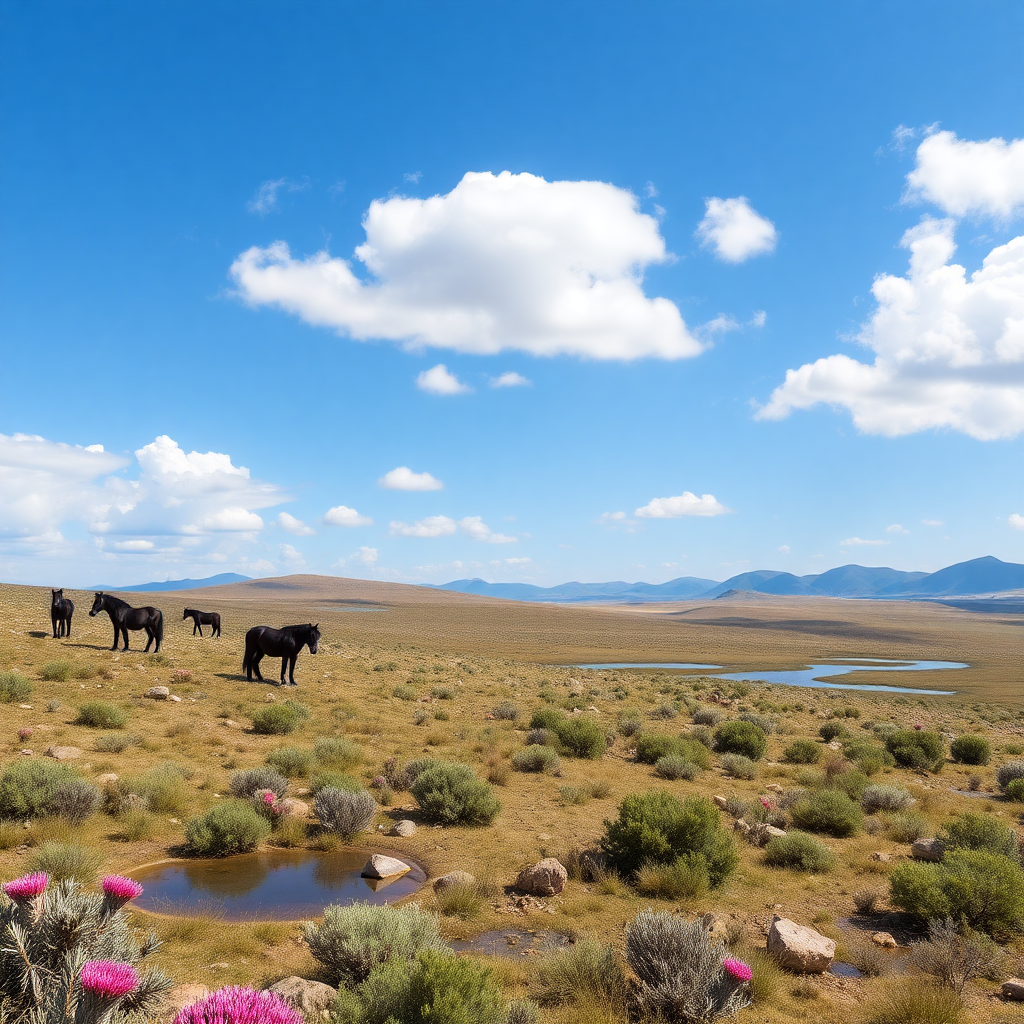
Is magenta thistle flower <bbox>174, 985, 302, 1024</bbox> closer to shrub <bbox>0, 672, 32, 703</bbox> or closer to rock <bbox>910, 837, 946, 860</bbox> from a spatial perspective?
rock <bbox>910, 837, 946, 860</bbox>

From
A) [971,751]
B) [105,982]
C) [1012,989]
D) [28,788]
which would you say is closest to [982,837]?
[1012,989]

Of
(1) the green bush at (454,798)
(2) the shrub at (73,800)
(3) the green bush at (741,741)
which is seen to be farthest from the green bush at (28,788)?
(3) the green bush at (741,741)

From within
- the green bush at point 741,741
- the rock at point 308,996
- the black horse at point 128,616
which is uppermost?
the black horse at point 128,616

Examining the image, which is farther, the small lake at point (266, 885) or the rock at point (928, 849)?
the rock at point (928, 849)

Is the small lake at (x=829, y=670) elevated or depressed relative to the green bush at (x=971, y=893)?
depressed

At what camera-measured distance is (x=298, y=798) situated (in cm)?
1204

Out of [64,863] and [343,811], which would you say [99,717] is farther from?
[64,863]

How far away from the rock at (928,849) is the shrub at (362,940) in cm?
941

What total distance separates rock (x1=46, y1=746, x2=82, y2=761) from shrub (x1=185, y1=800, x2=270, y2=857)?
448 cm

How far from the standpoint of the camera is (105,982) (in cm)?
321

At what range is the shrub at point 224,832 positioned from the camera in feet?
30.6

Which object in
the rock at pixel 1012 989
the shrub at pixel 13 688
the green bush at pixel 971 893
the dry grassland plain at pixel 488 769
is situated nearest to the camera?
the rock at pixel 1012 989

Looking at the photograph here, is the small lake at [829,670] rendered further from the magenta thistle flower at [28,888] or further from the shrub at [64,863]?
the magenta thistle flower at [28,888]

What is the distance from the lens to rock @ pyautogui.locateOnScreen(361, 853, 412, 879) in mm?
9094
